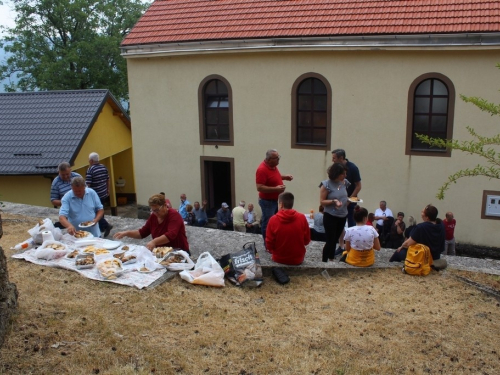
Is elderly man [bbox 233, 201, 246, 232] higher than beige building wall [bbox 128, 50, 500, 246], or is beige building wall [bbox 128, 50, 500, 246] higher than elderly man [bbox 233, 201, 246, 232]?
beige building wall [bbox 128, 50, 500, 246]

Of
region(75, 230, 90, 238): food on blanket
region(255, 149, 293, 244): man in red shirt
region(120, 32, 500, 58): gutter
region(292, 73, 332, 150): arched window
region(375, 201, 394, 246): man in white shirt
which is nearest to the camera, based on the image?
region(255, 149, 293, 244): man in red shirt

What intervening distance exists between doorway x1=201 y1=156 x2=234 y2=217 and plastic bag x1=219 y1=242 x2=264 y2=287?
900 centimetres

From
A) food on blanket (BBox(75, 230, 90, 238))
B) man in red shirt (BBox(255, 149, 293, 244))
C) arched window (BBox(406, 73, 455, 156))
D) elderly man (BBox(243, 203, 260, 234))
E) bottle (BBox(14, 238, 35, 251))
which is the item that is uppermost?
arched window (BBox(406, 73, 455, 156))

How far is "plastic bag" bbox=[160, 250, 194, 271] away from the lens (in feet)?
23.1

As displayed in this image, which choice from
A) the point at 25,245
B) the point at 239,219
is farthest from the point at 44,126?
the point at 25,245

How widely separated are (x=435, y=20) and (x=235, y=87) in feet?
18.5

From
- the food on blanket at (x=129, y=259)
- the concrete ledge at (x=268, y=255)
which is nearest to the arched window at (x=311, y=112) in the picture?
the concrete ledge at (x=268, y=255)

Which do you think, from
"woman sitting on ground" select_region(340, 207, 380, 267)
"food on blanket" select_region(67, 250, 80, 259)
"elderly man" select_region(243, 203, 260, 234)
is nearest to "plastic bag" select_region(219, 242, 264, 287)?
"woman sitting on ground" select_region(340, 207, 380, 267)

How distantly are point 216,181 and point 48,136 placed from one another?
223 inches

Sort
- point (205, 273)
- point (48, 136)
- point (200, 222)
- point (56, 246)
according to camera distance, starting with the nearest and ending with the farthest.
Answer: point (205, 273) < point (56, 246) < point (200, 222) < point (48, 136)

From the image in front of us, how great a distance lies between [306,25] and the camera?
14227 millimetres

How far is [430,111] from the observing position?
13492 millimetres

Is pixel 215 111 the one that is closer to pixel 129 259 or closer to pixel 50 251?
pixel 50 251

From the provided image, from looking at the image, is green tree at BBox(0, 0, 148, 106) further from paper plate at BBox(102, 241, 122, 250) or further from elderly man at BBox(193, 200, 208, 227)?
paper plate at BBox(102, 241, 122, 250)
